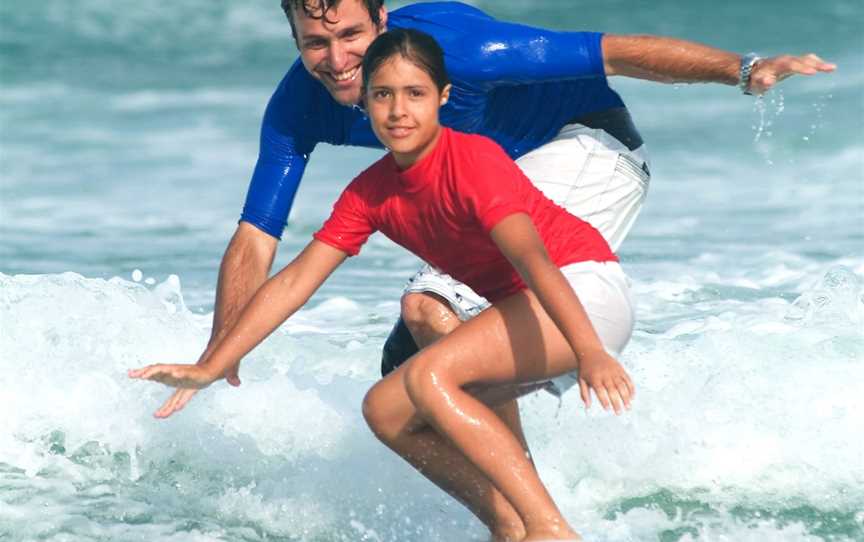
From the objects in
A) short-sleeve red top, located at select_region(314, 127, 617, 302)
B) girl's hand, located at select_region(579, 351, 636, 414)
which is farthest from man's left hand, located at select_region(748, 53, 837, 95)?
girl's hand, located at select_region(579, 351, 636, 414)

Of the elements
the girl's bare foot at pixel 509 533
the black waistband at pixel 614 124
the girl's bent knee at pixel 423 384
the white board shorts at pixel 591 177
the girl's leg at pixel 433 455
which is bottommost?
the girl's bare foot at pixel 509 533

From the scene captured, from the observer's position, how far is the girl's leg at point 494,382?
4.21 m

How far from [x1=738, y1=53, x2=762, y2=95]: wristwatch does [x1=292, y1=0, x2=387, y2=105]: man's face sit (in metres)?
1.17

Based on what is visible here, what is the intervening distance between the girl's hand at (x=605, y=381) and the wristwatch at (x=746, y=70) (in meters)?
1.15

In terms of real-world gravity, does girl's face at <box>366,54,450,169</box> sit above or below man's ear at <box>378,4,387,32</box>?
below

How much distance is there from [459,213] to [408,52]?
48 centimetres

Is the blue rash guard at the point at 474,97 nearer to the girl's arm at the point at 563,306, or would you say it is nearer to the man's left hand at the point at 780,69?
the man's left hand at the point at 780,69

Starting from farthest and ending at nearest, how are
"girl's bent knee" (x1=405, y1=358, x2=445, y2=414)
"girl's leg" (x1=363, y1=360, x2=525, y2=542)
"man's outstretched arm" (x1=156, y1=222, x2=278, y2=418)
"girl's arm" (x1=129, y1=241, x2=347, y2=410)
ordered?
"man's outstretched arm" (x1=156, y1=222, x2=278, y2=418), "girl's arm" (x1=129, y1=241, x2=347, y2=410), "girl's leg" (x1=363, y1=360, x2=525, y2=542), "girl's bent knee" (x1=405, y1=358, x2=445, y2=414)

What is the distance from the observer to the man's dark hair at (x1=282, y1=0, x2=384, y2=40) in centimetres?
478

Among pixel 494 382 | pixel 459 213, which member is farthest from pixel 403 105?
pixel 494 382

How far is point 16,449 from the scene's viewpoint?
226 inches

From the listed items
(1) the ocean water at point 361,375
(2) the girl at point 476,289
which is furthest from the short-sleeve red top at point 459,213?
(1) the ocean water at point 361,375

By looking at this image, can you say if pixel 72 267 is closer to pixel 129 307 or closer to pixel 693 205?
pixel 129 307

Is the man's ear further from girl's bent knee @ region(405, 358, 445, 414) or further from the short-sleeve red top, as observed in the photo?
girl's bent knee @ region(405, 358, 445, 414)
